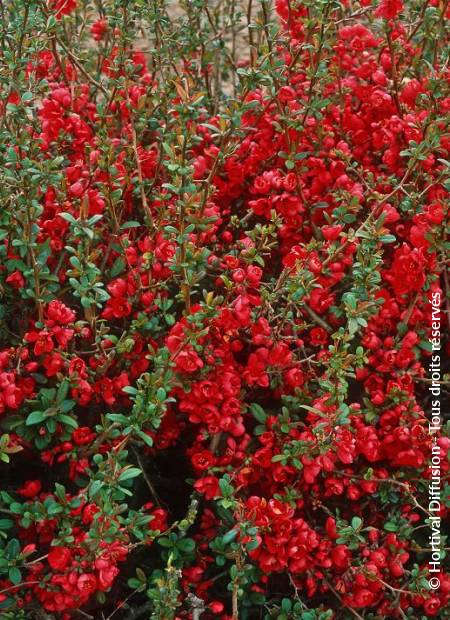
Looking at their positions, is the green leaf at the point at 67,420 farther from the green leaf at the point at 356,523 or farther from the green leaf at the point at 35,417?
the green leaf at the point at 356,523

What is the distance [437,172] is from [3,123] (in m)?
1.07

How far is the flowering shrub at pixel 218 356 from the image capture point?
1684mm

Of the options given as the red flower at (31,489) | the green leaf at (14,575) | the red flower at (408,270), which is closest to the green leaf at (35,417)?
the red flower at (31,489)


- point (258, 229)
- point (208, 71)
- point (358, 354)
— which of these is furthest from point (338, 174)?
point (208, 71)

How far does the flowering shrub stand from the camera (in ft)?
5.52

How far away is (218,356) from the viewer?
1.78 metres

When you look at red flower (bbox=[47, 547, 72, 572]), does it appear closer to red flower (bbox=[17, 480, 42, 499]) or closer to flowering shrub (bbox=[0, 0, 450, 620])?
flowering shrub (bbox=[0, 0, 450, 620])

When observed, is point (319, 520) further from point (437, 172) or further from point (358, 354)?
point (437, 172)

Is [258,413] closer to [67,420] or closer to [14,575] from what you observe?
[67,420]

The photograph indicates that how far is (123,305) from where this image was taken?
1834mm

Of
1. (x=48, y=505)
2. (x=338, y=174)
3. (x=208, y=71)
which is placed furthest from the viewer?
(x=208, y=71)

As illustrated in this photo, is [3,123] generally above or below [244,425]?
above

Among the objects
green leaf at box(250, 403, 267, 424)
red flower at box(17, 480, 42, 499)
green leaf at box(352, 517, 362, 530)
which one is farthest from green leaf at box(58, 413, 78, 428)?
green leaf at box(352, 517, 362, 530)

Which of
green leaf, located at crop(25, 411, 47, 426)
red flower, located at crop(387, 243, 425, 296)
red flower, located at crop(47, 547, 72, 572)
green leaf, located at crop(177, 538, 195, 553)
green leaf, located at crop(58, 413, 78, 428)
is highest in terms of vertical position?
red flower, located at crop(387, 243, 425, 296)
